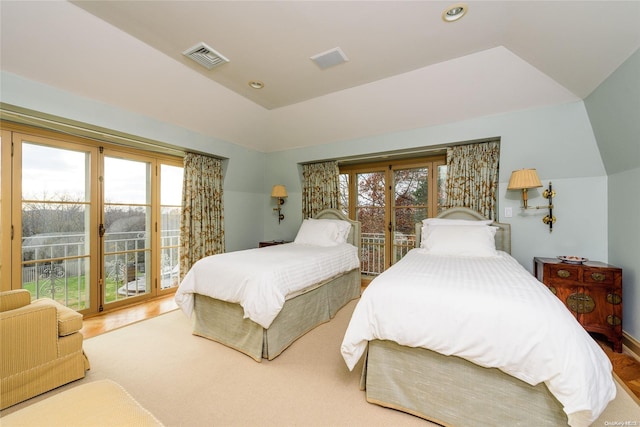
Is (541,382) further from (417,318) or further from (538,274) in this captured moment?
(538,274)

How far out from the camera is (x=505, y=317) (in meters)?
1.27

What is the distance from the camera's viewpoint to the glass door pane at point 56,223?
8.93ft

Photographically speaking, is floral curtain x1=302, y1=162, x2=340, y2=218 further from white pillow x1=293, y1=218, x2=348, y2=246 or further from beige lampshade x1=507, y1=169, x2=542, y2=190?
beige lampshade x1=507, y1=169, x2=542, y2=190

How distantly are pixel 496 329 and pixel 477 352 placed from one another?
0.16 meters

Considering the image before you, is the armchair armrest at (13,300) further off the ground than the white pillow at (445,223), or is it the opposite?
the white pillow at (445,223)

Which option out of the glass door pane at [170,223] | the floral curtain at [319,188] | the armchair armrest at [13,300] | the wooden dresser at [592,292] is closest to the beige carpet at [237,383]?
the armchair armrest at [13,300]

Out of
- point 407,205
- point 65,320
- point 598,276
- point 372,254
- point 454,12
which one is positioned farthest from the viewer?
point 372,254

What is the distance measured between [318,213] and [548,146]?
10.2 ft

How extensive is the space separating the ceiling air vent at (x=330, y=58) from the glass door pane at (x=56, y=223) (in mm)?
2999

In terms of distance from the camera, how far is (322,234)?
3615 mm

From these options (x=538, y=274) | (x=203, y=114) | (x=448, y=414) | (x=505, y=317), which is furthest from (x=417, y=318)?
(x=203, y=114)

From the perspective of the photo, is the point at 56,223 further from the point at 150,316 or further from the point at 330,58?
the point at 330,58

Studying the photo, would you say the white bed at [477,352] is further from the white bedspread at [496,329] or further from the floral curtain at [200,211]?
the floral curtain at [200,211]

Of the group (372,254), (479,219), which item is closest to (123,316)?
(372,254)
